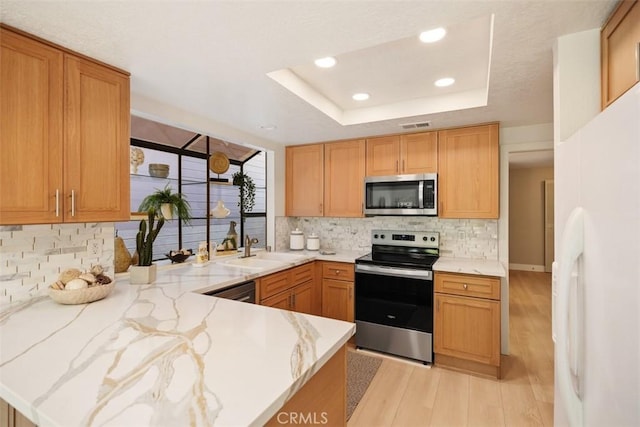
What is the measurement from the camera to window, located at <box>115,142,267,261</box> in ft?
8.73

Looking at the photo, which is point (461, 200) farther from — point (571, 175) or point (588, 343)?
point (588, 343)

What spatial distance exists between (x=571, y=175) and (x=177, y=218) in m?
2.88

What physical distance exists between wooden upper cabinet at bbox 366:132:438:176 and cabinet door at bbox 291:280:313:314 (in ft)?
4.58

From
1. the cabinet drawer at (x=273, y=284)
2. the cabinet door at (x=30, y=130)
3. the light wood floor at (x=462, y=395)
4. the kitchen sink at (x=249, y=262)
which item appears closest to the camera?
the cabinet door at (x=30, y=130)

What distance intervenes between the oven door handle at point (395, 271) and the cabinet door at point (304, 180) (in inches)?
36.3

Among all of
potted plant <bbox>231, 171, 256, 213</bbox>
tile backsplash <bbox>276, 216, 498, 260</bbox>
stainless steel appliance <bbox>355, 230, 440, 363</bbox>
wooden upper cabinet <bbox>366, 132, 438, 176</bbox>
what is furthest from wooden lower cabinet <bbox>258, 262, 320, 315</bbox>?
wooden upper cabinet <bbox>366, 132, 438, 176</bbox>

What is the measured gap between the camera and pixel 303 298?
3135 millimetres

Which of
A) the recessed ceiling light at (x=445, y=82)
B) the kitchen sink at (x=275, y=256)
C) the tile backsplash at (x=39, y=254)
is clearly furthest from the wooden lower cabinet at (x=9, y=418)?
the recessed ceiling light at (x=445, y=82)

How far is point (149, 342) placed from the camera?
1.13 meters

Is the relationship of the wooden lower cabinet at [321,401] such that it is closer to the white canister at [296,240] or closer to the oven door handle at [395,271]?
the oven door handle at [395,271]

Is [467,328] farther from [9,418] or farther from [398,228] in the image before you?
[9,418]

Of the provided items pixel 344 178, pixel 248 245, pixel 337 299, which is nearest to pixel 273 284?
pixel 248 245

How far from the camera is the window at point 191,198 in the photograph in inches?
105

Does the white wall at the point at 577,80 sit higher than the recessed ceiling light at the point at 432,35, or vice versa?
the recessed ceiling light at the point at 432,35
